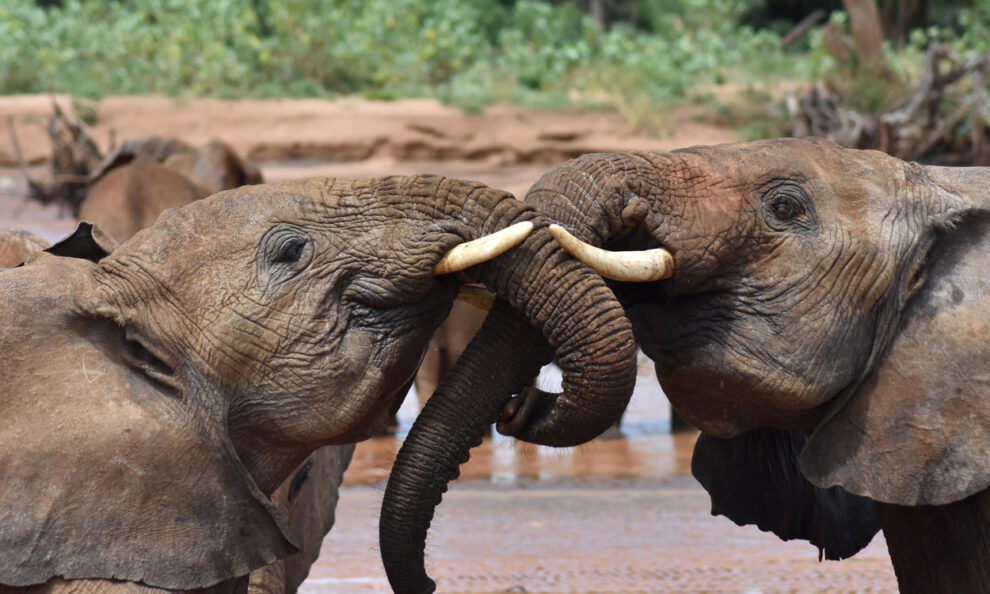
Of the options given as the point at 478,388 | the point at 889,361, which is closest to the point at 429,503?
the point at 478,388

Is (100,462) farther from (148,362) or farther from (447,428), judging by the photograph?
(447,428)

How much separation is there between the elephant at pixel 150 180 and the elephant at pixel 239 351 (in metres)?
6.26

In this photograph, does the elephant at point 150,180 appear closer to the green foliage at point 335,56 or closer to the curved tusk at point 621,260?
the green foliage at point 335,56

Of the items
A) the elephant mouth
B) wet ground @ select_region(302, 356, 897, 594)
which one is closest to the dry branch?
wet ground @ select_region(302, 356, 897, 594)

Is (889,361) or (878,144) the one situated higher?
(878,144)

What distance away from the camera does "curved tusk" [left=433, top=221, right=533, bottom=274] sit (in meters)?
3.35

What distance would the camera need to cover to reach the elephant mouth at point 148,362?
3.38 meters

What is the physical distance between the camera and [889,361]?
142 inches

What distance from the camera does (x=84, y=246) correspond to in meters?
3.75

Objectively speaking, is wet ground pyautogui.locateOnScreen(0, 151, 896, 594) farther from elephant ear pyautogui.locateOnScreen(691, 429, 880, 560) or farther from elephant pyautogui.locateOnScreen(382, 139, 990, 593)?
elephant pyautogui.locateOnScreen(382, 139, 990, 593)

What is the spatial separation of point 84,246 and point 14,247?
1.91 feet

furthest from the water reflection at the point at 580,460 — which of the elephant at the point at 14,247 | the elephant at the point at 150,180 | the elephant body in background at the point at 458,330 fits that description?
the elephant at the point at 14,247

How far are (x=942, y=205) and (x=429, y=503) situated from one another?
56.9 inches

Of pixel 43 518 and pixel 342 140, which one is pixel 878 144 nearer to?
pixel 342 140
